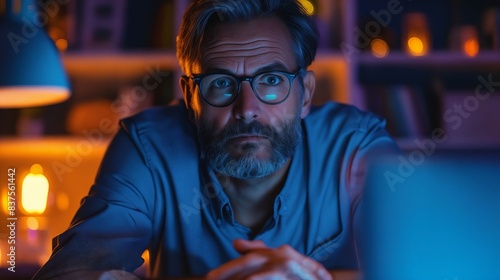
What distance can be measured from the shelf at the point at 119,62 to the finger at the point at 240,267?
5.47 ft

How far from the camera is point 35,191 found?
2.53 metres

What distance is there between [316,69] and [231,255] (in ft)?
4.43

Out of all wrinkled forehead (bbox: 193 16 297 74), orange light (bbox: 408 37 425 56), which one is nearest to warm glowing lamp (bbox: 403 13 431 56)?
orange light (bbox: 408 37 425 56)

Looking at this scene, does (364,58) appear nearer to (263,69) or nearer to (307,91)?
(307,91)

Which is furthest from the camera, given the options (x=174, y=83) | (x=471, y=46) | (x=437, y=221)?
(x=471, y=46)

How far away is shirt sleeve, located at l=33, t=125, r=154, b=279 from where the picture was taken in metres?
1.08

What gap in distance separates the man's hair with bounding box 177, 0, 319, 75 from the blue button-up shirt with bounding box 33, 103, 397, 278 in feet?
0.57

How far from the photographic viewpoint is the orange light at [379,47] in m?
2.50

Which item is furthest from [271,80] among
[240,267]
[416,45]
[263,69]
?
[416,45]

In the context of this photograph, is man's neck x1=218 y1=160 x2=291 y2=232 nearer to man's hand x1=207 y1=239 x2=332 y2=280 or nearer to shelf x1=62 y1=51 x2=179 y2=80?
man's hand x1=207 y1=239 x2=332 y2=280

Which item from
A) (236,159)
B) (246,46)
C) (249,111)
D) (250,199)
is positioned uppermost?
(246,46)

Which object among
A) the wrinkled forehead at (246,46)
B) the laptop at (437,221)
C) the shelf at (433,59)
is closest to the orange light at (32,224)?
the wrinkled forehead at (246,46)

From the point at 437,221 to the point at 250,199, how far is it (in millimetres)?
784

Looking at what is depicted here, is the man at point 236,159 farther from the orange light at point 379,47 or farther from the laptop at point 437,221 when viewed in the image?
the orange light at point 379,47
